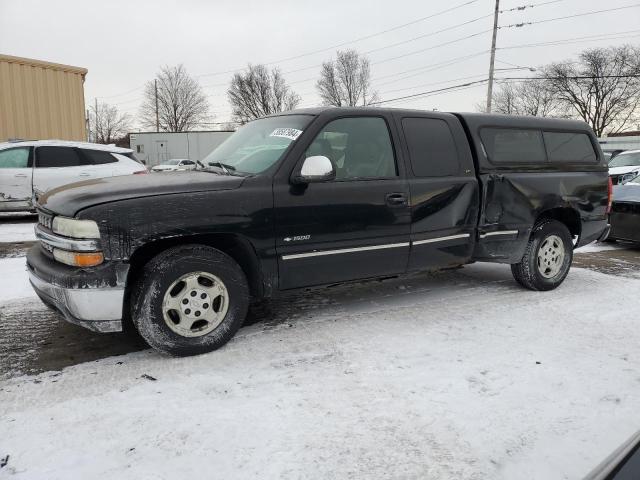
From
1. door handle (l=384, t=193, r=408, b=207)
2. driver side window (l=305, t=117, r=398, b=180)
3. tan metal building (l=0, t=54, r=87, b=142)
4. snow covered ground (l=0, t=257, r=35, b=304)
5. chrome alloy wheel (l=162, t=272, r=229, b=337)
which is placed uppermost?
tan metal building (l=0, t=54, r=87, b=142)

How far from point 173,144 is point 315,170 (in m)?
37.1

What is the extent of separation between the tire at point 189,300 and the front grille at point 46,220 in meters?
0.73

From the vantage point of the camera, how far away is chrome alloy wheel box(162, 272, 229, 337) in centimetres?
337

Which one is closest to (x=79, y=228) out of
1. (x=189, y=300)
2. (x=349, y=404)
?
(x=189, y=300)

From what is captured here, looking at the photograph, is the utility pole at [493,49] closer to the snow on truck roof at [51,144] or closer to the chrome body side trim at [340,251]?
the snow on truck roof at [51,144]

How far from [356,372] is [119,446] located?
1.48m

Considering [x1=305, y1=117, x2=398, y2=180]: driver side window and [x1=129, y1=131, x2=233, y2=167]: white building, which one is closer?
[x1=305, y1=117, x2=398, y2=180]: driver side window

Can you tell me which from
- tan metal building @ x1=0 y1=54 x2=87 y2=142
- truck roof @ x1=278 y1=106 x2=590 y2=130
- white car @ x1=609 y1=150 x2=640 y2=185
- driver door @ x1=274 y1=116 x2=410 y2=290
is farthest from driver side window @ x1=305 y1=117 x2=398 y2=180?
white car @ x1=609 y1=150 x2=640 y2=185

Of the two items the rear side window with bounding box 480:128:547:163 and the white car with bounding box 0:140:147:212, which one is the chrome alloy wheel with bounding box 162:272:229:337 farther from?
the white car with bounding box 0:140:147:212

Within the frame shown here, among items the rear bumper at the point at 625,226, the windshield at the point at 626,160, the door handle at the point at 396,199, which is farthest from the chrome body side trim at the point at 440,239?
the windshield at the point at 626,160

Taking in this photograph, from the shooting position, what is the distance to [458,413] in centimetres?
278

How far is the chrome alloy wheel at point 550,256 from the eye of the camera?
208 inches

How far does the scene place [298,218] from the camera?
3709 millimetres

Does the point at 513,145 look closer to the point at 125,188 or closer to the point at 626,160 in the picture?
the point at 125,188
